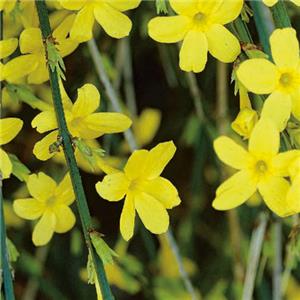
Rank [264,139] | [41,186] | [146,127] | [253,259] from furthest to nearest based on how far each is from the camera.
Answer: [146,127] < [253,259] < [41,186] < [264,139]

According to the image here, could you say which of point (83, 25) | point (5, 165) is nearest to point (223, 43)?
point (83, 25)

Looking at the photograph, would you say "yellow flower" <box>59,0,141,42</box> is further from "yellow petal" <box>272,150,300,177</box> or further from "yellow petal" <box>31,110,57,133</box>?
"yellow petal" <box>272,150,300,177</box>

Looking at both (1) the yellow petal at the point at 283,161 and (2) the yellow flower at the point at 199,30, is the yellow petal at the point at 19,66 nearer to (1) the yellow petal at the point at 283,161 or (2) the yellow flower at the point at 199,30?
(2) the yellow flower at the point at 199,30

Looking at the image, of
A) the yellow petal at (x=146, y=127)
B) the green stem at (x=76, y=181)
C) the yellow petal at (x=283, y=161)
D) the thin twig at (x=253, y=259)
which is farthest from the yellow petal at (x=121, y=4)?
the yellow petal at (x=146, y=127)

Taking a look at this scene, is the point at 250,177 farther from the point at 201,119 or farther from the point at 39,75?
the point at 201,119

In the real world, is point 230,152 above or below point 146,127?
above

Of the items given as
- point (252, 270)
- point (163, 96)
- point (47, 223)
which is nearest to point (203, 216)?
point (163, 96)

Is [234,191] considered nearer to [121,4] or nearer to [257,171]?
[257,171]
